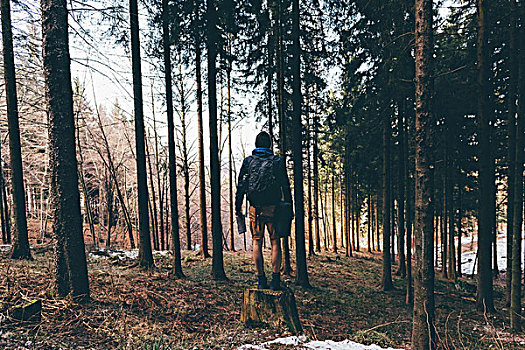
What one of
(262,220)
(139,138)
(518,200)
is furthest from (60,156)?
(518,200)

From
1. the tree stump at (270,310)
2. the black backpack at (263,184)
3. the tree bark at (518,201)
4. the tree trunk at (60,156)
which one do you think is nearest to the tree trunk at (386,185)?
the tree bark at (518,201)

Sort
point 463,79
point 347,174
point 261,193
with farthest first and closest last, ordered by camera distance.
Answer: point 347,174 → point 463,79 → point 261,193

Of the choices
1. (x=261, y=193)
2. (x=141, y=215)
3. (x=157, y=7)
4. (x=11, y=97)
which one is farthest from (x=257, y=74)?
(x=261, y=193)

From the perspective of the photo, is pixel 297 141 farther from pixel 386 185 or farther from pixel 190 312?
pixel 190 312

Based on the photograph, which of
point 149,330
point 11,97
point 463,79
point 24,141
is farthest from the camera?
point 24,141

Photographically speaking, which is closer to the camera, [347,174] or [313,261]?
[313,261]

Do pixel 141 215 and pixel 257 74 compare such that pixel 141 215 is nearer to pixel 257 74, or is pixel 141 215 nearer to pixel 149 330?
pixel 149 330

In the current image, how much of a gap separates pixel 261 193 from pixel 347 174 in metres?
19.6

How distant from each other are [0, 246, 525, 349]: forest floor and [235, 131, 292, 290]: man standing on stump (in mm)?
1150

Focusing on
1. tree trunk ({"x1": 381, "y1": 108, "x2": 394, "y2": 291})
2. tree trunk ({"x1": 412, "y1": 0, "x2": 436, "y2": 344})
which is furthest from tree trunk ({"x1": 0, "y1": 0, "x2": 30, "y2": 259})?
tree trunk ({"x1": 381, "y1": 108, "x2": 394, "y2": 291})

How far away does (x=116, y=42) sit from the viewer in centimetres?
1019

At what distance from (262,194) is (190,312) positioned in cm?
299

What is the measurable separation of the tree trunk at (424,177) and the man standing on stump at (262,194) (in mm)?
2287

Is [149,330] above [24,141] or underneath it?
underneath
